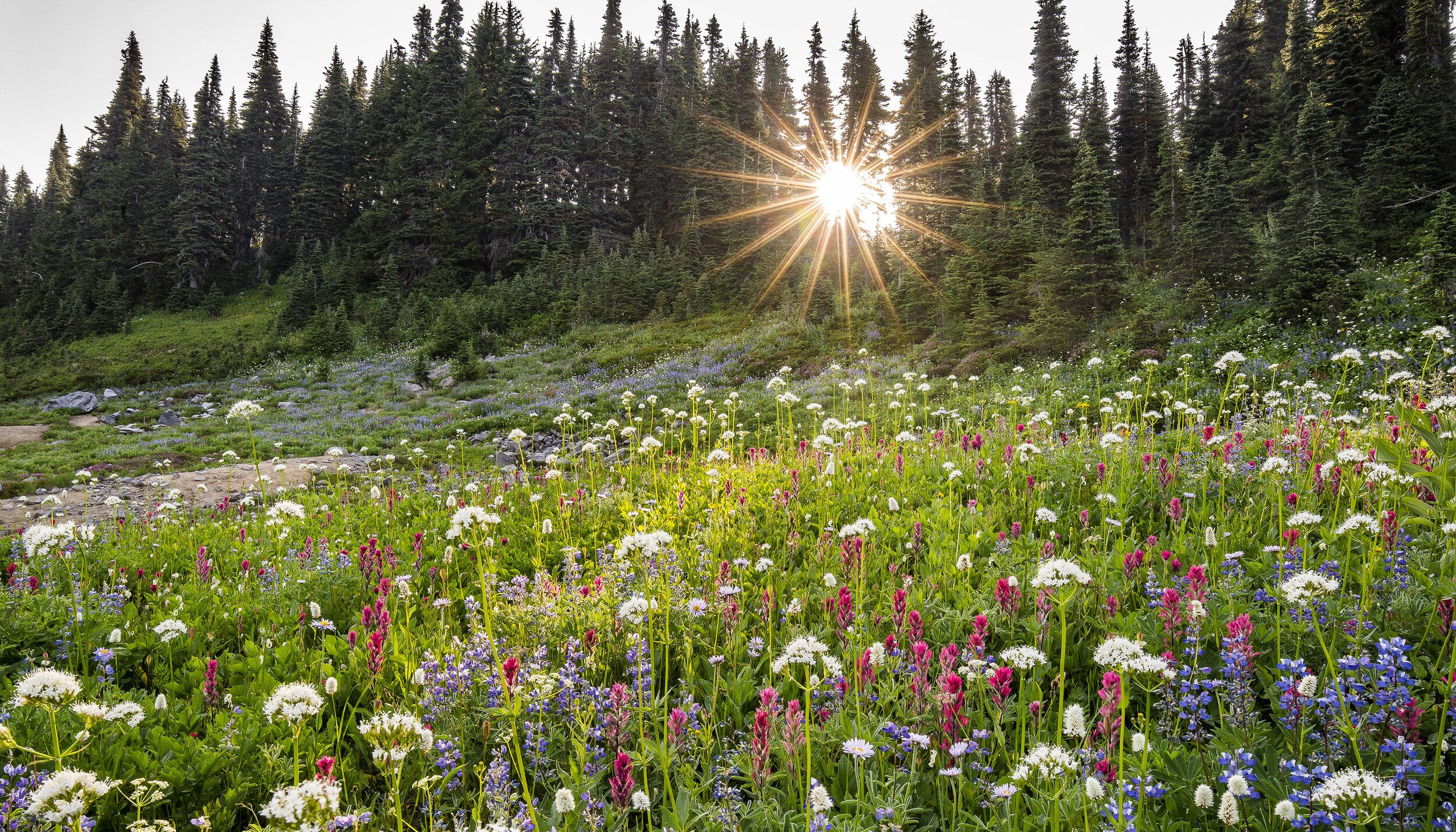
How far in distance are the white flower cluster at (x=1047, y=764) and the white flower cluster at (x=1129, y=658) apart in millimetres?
328

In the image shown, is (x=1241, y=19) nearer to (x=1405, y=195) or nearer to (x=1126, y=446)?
(x=1405, y=195)

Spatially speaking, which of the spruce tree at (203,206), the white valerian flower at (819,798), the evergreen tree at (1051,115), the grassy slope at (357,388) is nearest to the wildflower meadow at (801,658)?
the white valerian flower at (819,798)

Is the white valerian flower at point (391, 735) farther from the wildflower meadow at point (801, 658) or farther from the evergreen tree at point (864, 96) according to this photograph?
the evergreen tree at point (864, 96)

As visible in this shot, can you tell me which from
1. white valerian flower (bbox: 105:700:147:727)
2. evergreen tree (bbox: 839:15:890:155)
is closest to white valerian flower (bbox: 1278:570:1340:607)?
white valerian flower (bbox: 105:700:147:727)

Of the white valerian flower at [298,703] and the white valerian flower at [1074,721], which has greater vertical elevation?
the white valerian flower at [1074,721]

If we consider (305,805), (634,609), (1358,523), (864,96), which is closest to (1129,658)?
(634,609)

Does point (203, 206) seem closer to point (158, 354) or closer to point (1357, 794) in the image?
point (158, 354)

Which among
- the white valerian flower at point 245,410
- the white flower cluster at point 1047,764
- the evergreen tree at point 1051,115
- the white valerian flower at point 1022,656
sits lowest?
the white flower cluster at point 1047,764

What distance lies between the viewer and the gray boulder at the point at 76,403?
2183 centimetres

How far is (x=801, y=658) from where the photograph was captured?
2.15 metres

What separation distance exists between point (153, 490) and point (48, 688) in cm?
1278

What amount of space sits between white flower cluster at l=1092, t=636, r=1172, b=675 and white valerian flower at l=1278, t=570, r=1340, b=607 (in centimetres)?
61

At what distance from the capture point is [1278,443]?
213 inches

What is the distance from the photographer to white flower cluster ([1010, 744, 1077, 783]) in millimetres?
1824
